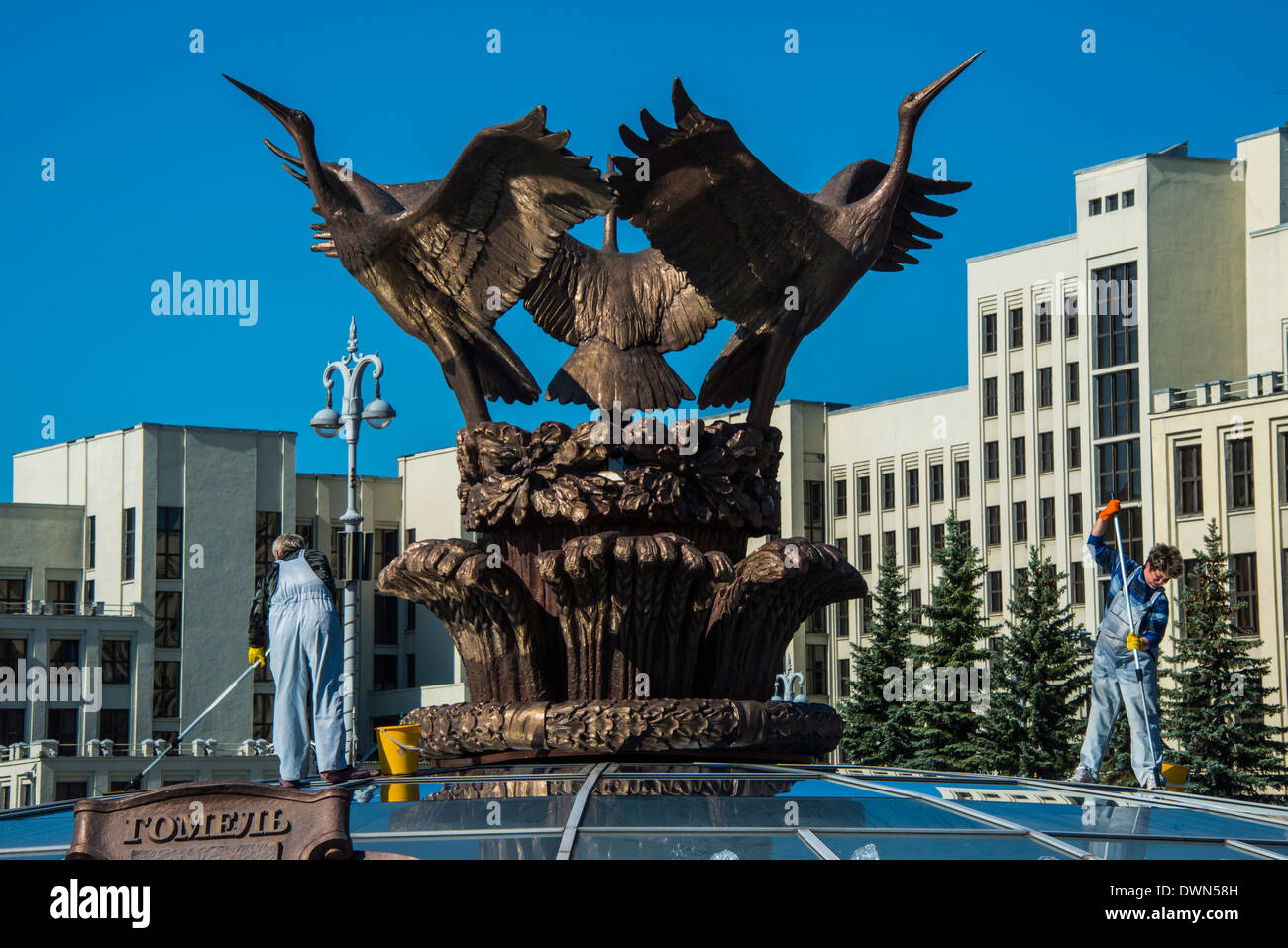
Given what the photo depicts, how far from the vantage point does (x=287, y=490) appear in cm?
7738

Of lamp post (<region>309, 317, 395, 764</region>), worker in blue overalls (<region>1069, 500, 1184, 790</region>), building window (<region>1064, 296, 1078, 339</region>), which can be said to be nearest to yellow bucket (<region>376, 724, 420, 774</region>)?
worker in blue overalls (<region>1069, 500, 1184, 790</region>)

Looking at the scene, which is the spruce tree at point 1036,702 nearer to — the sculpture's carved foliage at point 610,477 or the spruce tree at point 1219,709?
the spruce tree at point 1219,709

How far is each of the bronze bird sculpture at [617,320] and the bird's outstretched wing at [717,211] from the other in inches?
19.6

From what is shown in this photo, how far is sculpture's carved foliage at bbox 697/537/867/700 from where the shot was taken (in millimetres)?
12586

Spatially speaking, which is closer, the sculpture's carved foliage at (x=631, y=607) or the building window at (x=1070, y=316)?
the sculpture's carved foliage at (x=631, y=607)

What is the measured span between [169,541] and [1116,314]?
35693 millimetres

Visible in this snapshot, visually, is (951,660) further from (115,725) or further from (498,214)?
(115,725)

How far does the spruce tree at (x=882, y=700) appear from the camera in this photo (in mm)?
47625

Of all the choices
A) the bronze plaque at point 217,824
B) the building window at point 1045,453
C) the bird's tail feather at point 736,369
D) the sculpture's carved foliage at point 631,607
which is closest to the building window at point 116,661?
the building window at point 1045,453

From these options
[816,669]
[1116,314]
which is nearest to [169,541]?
[816,669]

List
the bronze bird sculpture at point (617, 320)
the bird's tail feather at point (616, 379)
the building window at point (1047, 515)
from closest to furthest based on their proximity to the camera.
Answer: the bird's tail feather at point (616, 379) → the bronze bird sculpture at point (617, 320) → the building window at point (1047, 515)

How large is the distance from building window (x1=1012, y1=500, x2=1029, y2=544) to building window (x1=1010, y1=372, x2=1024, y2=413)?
321 cm
